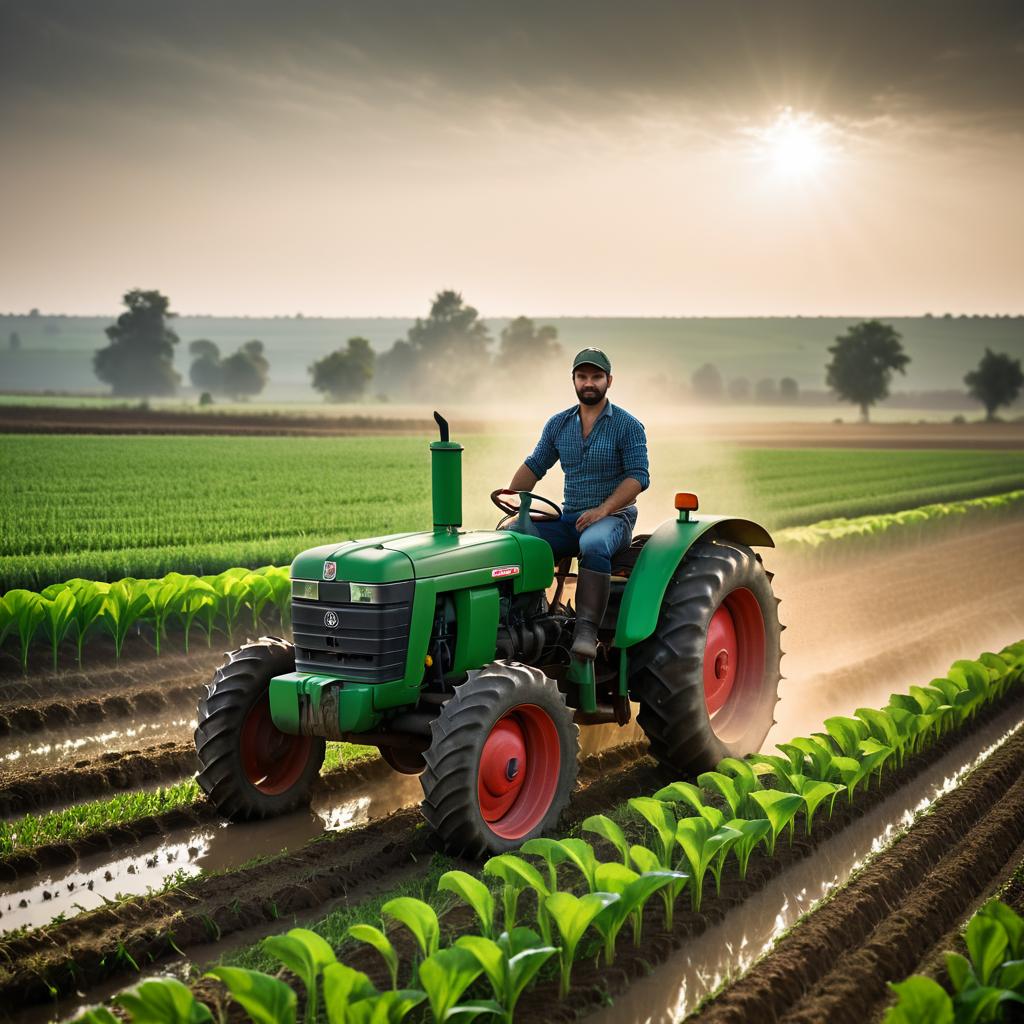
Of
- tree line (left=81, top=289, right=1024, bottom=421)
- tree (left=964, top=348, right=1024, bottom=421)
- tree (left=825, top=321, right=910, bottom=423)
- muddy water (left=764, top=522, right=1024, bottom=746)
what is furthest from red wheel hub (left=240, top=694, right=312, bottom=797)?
tree (left=825, top=321, right=910, bottom=423)

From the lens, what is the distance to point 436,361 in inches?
3799

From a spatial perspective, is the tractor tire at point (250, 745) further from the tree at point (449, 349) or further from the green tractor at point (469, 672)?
the tree at point (449, 349)

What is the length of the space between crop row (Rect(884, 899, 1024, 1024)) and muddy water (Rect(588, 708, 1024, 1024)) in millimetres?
764

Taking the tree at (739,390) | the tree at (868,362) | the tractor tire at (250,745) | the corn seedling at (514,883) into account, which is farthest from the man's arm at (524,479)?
the tree at (739,390)

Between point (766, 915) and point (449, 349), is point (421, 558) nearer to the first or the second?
point (766, 915)

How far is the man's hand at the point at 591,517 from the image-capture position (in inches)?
228

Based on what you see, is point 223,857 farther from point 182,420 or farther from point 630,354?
point 630,354

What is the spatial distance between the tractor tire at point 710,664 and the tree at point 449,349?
8863 centimetres

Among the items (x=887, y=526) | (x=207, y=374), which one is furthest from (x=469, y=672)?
(x=207, y=374)

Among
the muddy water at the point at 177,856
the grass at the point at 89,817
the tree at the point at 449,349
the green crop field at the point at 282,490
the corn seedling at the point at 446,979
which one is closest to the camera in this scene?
the corn seedling at the point at 446,979

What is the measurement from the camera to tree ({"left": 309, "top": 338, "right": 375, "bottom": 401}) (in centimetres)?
8925

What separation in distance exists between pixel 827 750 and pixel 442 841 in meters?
2.26

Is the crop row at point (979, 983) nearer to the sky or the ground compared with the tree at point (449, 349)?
nearer to the ground

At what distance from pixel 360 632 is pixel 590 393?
1.78 m
